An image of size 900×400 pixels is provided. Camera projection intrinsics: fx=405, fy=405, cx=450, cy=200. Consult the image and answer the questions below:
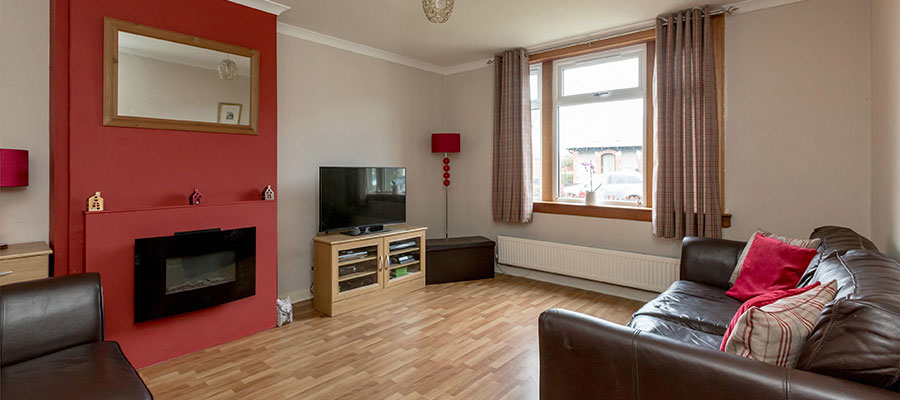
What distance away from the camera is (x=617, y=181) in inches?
166

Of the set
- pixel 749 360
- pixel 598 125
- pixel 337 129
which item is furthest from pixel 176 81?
pixel 598 125

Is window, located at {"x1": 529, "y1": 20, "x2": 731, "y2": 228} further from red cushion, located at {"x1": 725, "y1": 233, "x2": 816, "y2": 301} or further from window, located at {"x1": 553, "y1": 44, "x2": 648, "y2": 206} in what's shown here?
red cushion, located at {"x1": 725, "y1": 233, "x2": 816, "y2": 301}

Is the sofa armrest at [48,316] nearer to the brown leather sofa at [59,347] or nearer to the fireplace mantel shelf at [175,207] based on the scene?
the brown leather sofa at [59,347]

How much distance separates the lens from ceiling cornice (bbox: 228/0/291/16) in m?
3.13

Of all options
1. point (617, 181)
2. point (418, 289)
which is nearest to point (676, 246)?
point (617, 181)

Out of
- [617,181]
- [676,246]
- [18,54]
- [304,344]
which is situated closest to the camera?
[18,54]

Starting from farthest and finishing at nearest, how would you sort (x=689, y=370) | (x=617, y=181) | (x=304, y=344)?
(x=617, y=181) → (x=304, y=344) → (x=689, y=370)

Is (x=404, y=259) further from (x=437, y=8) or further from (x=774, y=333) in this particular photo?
(x=774, y=333)

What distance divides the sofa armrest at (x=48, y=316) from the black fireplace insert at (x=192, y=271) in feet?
2.05

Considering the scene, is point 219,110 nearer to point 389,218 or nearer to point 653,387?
point 389,218

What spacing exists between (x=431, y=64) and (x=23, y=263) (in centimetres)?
A: 421

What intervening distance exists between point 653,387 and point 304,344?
246 cm

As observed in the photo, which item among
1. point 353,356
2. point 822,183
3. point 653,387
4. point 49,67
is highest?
point 49,67

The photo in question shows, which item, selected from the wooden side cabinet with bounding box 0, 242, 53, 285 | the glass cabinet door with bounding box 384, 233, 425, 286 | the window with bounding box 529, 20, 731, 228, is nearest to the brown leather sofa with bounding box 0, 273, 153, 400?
the wooden side cabinet with bounding box 0, 242, 53, 285
